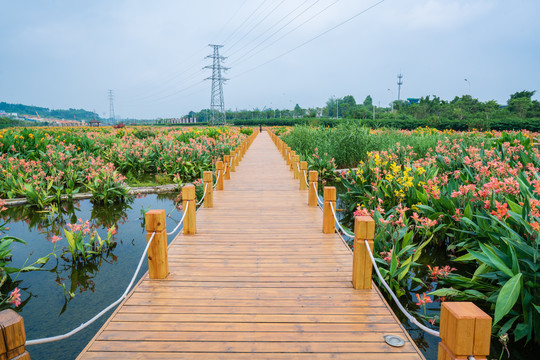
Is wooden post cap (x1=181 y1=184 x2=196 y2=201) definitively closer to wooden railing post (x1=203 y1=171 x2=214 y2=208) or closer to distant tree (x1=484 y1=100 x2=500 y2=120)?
wooden railing post (x1=203 y1=171 x2=214 y2=208)

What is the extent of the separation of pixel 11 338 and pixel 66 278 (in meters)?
3.61

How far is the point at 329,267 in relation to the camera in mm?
3896

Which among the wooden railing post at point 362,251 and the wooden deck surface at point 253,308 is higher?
the wooden railing post at point 362,251

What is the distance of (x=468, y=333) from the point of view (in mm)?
1635

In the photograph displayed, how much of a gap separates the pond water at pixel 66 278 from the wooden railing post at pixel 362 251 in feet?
9.15

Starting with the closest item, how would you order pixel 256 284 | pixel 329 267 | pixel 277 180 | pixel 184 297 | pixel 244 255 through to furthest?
pixel 184 297 → pixel 256 284 → pixel 329 267 → pixel 244 255 → pixel 277 180

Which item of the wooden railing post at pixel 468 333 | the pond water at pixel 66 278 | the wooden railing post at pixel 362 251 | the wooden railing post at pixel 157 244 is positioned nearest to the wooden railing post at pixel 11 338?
the wooden railing post at pixel 157 244

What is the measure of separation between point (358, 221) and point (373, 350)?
3.68 feet

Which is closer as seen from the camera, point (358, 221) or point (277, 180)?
point (358, 221)

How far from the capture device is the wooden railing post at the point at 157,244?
3336mm

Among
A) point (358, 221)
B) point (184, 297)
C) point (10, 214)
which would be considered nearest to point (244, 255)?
point (184, 297)

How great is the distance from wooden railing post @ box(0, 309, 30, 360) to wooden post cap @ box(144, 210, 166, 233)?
1677 mm

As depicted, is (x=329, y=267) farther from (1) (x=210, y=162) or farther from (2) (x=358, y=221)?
(1) (x=210, y=162)

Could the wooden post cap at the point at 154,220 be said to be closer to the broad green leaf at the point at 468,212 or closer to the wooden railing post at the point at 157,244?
the wooden railing post at the point at 157,244
